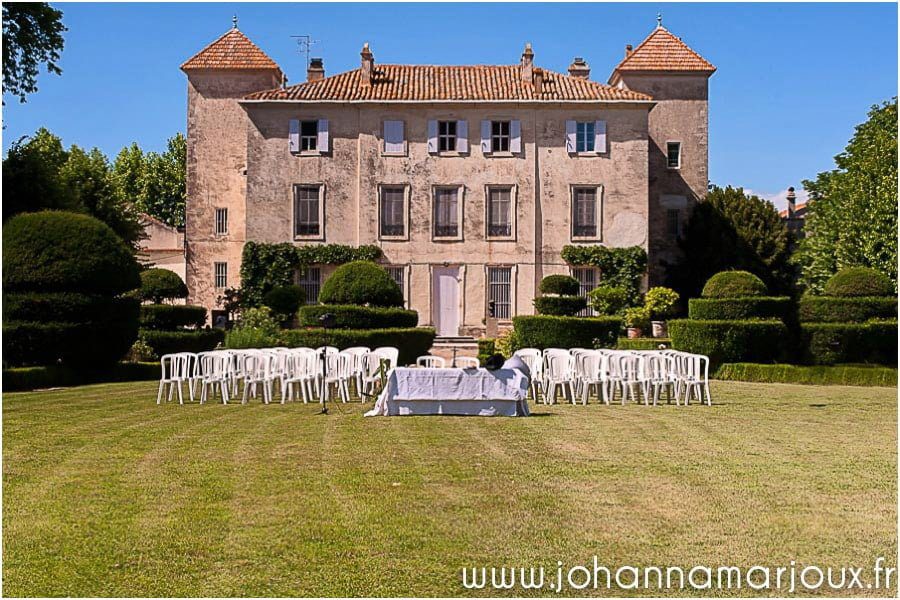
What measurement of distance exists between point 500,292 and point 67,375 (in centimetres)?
1948

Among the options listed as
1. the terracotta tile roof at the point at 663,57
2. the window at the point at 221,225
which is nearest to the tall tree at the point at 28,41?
the window at the point at 221,225

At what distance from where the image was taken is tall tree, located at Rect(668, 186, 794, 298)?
39281 millimetres

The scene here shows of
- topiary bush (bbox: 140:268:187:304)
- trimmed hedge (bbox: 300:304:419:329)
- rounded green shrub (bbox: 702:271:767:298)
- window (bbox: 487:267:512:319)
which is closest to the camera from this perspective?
rounded green shrub (bbox: 702:271:767:298)

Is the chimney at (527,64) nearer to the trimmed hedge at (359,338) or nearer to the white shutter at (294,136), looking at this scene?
the white shutter at (294,136)

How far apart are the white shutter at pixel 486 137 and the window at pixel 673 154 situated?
7.00 meters

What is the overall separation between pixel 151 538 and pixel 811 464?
19.0ft

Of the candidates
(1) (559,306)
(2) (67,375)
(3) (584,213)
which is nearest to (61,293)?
(2) (67,375)

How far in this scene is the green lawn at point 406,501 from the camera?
6.54 m

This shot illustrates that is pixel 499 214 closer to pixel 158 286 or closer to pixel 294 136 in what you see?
pixel 294 136

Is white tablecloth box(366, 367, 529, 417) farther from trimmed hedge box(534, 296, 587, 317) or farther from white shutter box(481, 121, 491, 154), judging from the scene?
white shutter box(481, 121, 491, 154)

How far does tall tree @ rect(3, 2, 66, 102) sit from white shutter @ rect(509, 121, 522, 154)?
16.0 meters

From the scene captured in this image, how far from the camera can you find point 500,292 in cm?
3916

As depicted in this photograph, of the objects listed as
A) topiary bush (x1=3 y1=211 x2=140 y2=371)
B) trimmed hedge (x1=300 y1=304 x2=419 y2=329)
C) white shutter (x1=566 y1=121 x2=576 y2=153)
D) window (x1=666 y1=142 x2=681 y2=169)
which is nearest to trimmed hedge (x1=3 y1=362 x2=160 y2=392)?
topiary bush (x1=3 y1=211 x2=140 y2=371)

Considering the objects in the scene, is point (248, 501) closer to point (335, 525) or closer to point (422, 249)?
point (335, 525)
